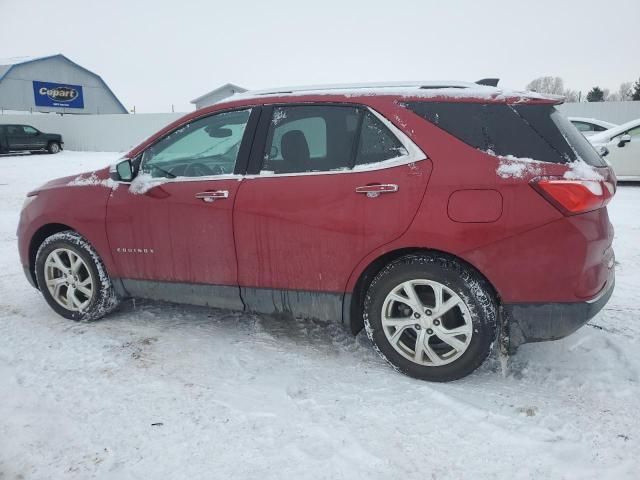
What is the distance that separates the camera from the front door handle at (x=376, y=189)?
263cm

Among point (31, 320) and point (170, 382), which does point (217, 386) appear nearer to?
point (170, 382)

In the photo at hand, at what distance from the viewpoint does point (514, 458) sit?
83.5 inches

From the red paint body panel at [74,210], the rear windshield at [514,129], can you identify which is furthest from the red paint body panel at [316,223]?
the red paint body panel at [74,210]

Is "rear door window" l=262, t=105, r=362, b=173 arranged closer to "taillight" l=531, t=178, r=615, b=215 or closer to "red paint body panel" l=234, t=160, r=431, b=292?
"red paint body panel" l=234, t=160, r=431, b=292

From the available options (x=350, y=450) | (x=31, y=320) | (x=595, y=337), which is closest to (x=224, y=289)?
(x=350, y=450)

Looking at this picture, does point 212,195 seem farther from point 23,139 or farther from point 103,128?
point 103,128

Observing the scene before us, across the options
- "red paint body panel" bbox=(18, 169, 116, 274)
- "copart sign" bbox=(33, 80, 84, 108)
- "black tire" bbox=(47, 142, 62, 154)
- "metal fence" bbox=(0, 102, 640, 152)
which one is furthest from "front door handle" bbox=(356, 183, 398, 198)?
"copart sign" bbox=(33, 80, 84, 108)

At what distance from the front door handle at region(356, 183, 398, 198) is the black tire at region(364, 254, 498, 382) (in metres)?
0.40

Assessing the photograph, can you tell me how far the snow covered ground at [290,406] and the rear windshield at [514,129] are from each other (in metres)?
1.31

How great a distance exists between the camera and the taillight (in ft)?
7.75

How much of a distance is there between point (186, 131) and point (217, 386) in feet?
5.85

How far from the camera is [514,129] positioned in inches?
99.3

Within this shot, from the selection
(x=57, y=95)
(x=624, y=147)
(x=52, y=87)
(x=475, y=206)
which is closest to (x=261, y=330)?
(x=475, y=206)

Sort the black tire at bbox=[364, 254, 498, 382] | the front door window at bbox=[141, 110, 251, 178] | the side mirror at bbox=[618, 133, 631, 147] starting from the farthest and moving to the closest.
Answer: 1. the side mirror at bbox=[618, 133, 631, 147]
2. the front door window at bbox=[141, 110, 251, 178]
3. the black tire at bbox=[364, 254, 498, 382]
